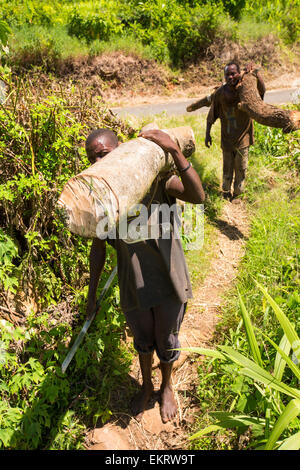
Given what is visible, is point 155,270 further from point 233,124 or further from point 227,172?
point 227,172

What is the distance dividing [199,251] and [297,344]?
2082 mm

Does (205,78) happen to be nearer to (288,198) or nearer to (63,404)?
(288,198)

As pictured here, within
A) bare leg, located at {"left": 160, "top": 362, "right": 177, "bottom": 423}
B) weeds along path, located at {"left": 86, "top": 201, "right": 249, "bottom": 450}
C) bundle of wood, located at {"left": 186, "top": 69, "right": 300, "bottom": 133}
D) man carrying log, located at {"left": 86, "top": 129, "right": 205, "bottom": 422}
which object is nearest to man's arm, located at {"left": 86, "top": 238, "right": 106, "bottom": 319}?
man carrying log, located at {"left": 86, "top": 129, "right": 205, "bottom": 422}

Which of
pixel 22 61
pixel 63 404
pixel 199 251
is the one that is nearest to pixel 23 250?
pixel 63 404

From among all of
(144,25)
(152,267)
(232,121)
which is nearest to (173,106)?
(144,25)

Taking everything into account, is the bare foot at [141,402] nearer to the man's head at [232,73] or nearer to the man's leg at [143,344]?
the man's leg at [143,344]

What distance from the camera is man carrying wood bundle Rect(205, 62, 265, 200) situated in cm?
394

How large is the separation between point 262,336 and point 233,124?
2669mm

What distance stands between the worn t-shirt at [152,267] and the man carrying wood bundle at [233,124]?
2.64 m

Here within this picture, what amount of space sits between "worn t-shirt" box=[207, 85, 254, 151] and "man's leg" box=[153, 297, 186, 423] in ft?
9.10

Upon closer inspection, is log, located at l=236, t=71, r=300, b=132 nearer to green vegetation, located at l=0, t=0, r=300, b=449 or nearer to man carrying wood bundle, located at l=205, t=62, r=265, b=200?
man carrying wood bundle, located at l=205, t=62, r=265, b=200

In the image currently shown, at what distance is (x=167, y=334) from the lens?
2064mm

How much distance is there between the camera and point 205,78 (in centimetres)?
1117

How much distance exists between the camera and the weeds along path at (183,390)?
90.0 inches
